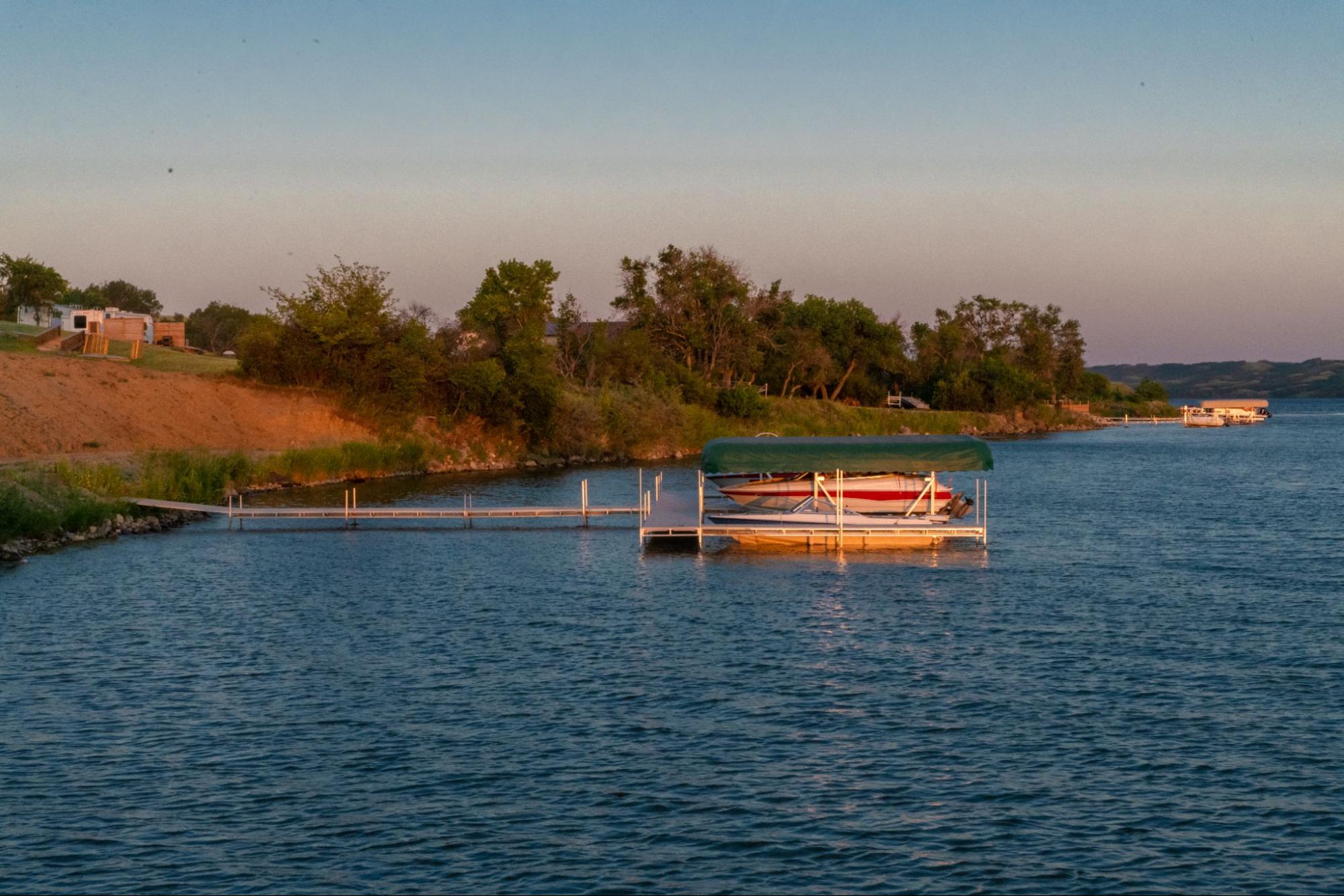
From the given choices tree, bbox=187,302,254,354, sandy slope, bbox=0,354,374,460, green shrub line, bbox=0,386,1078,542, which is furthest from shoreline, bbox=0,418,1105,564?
tree, bbox=187,302,254,354

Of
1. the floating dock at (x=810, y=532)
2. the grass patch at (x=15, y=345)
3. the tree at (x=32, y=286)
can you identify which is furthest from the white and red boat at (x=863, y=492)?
the tree at (x=32, y=286)

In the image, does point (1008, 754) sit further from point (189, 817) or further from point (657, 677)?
point (189, 817)

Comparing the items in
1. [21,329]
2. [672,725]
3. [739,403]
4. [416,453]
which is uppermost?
[21,329]

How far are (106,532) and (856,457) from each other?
28836mm

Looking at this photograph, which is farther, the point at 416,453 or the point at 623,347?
the point at 623,347

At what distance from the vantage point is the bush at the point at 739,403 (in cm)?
12444

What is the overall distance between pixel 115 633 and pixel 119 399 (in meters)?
55.2

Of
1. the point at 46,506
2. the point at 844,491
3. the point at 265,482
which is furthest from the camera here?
the point at 265,482

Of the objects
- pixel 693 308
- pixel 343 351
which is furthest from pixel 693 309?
pixel 343 351

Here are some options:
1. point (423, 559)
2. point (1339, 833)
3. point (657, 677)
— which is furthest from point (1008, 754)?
point (423, 559)

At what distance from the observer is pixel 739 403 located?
124m

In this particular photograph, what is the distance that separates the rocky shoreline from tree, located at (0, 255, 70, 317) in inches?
3416

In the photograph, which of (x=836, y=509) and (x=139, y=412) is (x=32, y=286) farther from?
(x=836, y=509)

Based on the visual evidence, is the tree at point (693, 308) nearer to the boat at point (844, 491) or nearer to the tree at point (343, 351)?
the tree at point (343, 351)
